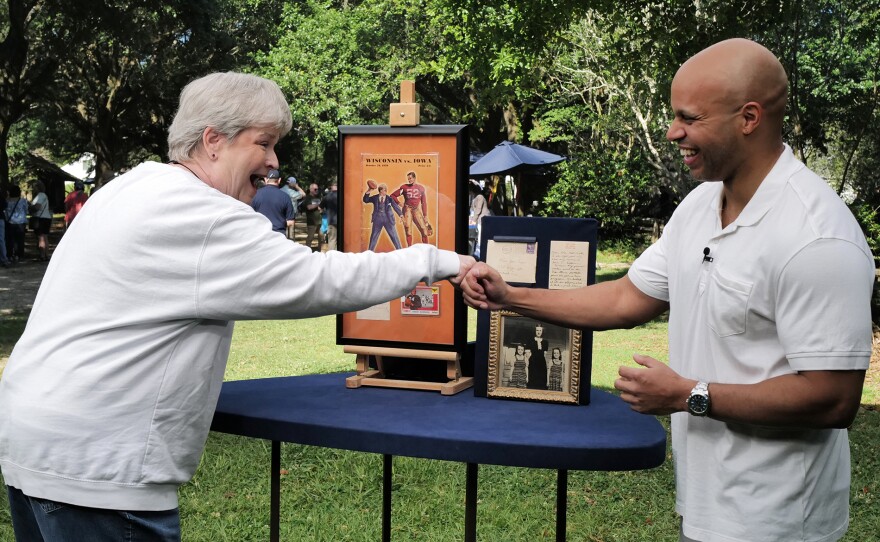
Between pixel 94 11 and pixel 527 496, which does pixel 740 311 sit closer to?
Answer: pixel 527 496

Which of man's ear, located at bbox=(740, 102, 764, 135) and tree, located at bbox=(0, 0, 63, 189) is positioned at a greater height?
tree, located at bbox=(0, 0, 63, 189)

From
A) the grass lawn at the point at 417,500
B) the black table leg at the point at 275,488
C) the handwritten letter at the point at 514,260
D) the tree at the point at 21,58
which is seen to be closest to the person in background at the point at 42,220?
the tree at the point at 21,58

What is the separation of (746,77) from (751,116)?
0.10 m

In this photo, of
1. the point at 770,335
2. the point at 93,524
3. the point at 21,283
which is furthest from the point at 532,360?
the point at 21,283

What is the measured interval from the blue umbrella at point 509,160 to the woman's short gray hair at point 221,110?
15794 mm

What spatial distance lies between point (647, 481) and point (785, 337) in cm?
413

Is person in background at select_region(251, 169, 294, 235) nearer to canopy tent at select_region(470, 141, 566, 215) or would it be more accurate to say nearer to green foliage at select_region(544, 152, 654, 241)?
canopy tent at select_region(470, 141, 566, 215)

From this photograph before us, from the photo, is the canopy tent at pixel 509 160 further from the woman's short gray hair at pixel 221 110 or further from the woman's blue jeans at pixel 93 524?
the woman's blue jeans at pixel 93 524

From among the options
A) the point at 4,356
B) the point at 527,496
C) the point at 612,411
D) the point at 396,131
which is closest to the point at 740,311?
the point at 612,411

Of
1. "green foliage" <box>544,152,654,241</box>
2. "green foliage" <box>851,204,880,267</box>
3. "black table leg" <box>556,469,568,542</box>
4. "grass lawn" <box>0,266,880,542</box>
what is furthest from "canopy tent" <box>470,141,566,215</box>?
"black table leg" <box>556,469,568,542</box>

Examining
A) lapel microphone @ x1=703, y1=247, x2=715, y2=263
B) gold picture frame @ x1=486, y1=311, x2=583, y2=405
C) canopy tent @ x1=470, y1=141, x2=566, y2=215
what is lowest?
gold picture frame @ x1=486, y1=311, x2=583, y2=405

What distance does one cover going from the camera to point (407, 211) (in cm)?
334

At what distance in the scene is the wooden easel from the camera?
3.28 meters

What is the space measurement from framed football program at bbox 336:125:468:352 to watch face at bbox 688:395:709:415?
3.92 ft
